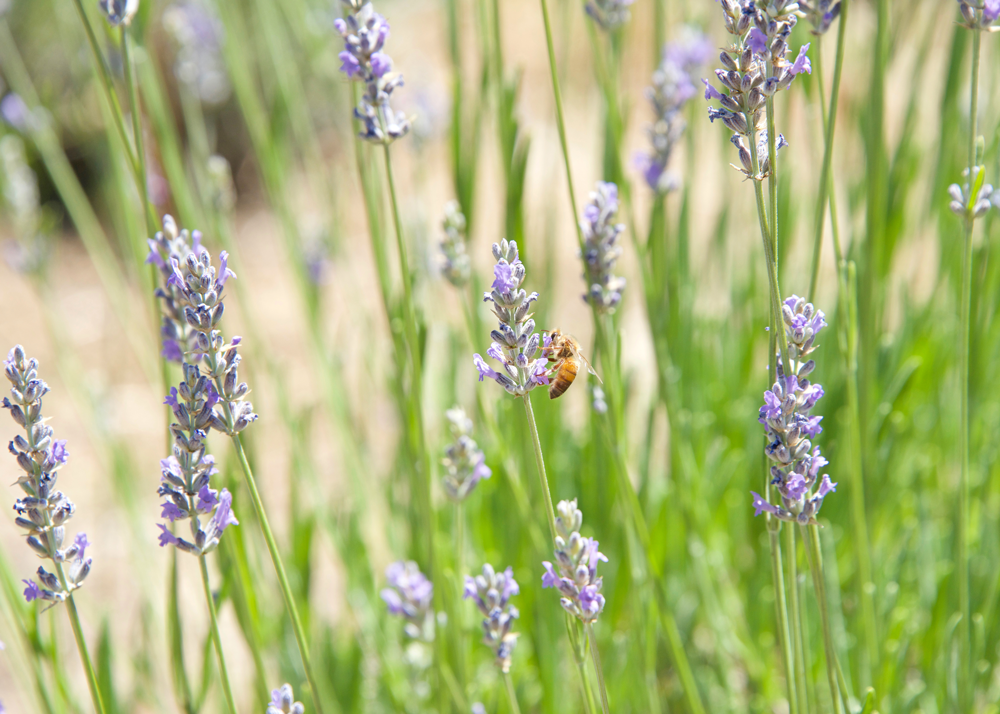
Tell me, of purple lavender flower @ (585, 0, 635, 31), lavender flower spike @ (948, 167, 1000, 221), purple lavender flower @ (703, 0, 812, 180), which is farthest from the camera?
purple lavender flower @ (585, 0, 635, 31)

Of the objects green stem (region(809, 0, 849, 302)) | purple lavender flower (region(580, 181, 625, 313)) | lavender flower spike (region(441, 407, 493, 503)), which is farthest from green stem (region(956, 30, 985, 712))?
lavender flower spike (region(441, 407, 493, 503))

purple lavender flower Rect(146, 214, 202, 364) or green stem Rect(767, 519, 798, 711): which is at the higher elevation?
purple lavender flower Rect(146, 214, 202, 364)

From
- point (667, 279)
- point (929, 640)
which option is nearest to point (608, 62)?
point (667, 279)

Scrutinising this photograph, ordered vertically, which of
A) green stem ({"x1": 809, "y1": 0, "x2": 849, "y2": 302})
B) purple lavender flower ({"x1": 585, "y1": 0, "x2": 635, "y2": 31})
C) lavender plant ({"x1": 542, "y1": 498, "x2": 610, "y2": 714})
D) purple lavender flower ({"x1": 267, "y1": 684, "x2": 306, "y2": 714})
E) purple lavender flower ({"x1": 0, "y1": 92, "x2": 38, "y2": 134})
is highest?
purple lavender flower ({"x1": 0, "y1": 92, "x2": 38, "y2": 134})

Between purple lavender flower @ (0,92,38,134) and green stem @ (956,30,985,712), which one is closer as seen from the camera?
green stem @ (956,30,985,712)

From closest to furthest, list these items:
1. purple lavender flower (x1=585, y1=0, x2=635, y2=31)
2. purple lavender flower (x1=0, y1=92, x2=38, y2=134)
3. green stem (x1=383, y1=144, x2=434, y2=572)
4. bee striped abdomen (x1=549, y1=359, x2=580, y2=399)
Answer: green stem (x1=383, y1=144, x2=434, y2=572) < bee striped abdomen (x1=549, y1=359, x2=580, y2=399) < purple lavender flower (x1=585, y1=0, x2=635, y2=31) < purple lavender flower (x1=0, y1=92, x2=38, y2=134)

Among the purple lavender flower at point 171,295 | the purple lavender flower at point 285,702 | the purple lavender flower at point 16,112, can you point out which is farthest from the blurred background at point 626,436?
the purple lavender flower at point 285,702

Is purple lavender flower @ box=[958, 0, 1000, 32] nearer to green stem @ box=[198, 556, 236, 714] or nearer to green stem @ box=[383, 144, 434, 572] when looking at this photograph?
green stem @ box=[383, 144, 434, 572]

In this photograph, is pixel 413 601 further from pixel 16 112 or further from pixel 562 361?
pixel 16 112
